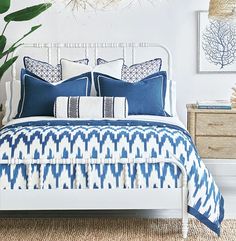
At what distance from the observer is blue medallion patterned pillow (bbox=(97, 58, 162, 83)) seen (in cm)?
507

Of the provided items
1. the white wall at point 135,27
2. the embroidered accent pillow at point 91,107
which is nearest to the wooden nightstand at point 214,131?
the white wall at point 135,27

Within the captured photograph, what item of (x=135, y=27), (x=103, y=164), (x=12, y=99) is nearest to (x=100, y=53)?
(x=135, y=27)

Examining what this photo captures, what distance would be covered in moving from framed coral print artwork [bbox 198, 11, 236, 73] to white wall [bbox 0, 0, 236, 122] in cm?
5

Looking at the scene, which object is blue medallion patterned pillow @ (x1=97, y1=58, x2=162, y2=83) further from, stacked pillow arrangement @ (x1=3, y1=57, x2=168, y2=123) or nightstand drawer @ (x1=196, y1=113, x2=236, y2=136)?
nightstand drawer @ (x1=196, y1=113, x2=236, y2=136)

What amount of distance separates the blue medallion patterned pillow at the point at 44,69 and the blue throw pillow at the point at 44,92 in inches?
8.0

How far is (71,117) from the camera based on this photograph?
4516mm

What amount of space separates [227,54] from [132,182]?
7.21 feet

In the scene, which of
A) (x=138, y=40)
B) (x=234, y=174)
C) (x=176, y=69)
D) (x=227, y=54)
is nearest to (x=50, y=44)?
(x=138, y=40)

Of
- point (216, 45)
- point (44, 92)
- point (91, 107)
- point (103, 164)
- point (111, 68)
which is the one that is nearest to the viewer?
point (103, 164)

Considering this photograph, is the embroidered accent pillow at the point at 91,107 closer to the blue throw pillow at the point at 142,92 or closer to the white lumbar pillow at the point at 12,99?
the blue throw pillow at the point at 142,92

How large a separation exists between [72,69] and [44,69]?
0.24 m

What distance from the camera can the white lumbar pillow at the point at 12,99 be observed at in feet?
16.4

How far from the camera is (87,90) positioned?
490cm

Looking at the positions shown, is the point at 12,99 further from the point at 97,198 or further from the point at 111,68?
the point at 97,198
